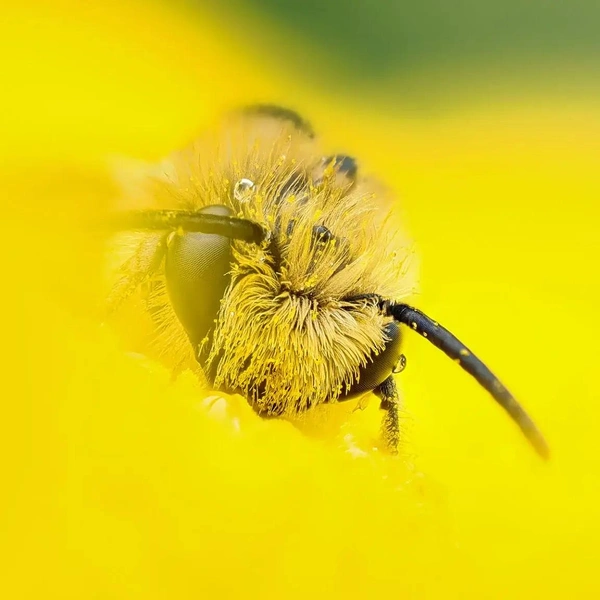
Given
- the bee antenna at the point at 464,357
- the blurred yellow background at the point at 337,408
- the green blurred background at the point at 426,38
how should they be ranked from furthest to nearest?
the green blurred background at the point at 426,38, the bee antenna at the point at 464,357, the blurred yellow background at the point at 337,408

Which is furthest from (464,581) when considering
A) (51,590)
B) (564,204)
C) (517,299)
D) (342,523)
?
(564,204)

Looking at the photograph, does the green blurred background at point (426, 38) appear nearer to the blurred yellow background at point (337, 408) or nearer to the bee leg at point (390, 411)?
the blurred yellow background at point (337, 408)

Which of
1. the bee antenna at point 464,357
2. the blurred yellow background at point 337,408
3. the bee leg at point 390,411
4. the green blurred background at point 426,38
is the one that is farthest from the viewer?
the green blurred background at point 426,38

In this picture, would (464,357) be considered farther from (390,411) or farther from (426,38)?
(426,38)

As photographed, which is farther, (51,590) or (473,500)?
(473,500)

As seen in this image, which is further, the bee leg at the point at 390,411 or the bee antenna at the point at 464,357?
the bee leg at the point at 390,411

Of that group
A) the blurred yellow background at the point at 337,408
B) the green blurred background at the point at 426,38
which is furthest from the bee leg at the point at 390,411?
the green blurred background at the point at 426,38

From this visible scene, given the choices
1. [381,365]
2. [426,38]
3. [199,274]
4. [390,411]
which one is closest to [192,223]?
[199,274]

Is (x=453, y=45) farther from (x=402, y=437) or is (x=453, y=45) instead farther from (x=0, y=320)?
(x=0, y=320)
